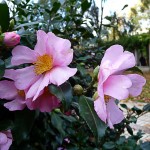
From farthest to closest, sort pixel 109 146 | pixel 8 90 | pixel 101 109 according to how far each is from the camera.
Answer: pixel 109 146 → pixel 8 90 → pixel 101 109

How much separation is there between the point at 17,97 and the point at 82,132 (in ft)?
4.02

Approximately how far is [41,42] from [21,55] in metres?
0.05

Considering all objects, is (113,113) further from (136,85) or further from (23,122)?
(23,122)

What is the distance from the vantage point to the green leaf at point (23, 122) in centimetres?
58

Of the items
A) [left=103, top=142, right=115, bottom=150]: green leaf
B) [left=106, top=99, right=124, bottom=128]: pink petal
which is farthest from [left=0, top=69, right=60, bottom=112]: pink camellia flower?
[left=103, top=142, right=115, bottom=150]: green leaf

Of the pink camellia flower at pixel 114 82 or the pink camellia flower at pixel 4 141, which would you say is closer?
the pink camellia flower at pixel 114 82

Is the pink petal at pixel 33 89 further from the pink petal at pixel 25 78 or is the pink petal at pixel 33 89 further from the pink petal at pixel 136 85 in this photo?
the pink petal at pixel 136 85

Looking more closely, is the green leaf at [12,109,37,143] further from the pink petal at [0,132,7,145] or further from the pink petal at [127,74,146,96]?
the pink petal at [127,74,146,96]

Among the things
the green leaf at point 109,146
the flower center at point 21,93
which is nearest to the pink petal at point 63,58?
the flower center at point 21,93

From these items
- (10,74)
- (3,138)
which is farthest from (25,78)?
(3,138)

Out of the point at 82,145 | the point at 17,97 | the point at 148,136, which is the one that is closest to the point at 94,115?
the point at 17,97

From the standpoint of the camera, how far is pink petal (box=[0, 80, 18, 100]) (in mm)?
566

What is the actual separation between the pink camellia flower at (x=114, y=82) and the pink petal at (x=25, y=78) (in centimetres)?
13

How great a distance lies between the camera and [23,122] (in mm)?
585
